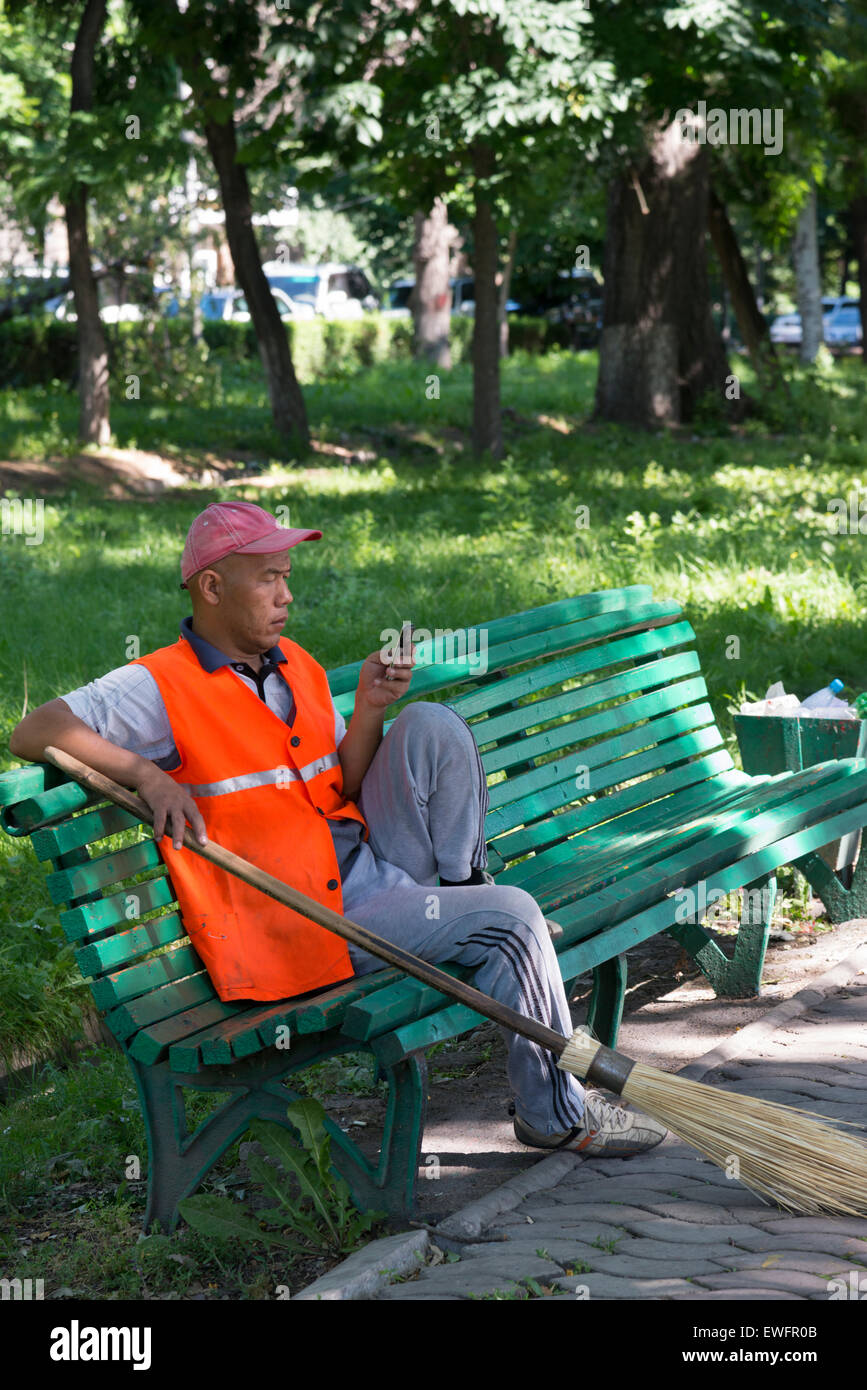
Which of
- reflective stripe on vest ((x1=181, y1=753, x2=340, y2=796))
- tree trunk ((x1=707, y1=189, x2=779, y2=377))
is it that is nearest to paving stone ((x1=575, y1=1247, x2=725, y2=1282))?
reflective stripe on vest ((x1=181, y1=753, x2=340, y2=796))

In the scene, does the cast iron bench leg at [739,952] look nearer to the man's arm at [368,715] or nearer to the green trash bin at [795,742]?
the green trash bin at [795,742]

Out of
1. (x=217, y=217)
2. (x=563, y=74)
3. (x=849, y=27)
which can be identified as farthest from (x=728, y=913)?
(x=217, y=217)

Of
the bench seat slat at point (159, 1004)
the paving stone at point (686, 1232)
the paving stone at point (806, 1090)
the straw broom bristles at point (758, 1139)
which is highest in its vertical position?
the bench seat slat at point (159, 1004)

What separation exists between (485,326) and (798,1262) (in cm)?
1211

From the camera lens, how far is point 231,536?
3.27 metres

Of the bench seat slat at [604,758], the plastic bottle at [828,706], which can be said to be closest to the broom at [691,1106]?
the bench seat slat at [604,758]

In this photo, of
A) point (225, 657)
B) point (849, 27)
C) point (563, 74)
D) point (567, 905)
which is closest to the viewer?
point (225, 657)

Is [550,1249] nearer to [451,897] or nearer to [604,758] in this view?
[451,897]

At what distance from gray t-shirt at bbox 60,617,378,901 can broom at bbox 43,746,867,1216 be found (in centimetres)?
14

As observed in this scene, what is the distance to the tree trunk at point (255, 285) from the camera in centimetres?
1430

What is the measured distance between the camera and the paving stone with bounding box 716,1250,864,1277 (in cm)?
266

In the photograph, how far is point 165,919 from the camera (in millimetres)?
3207
